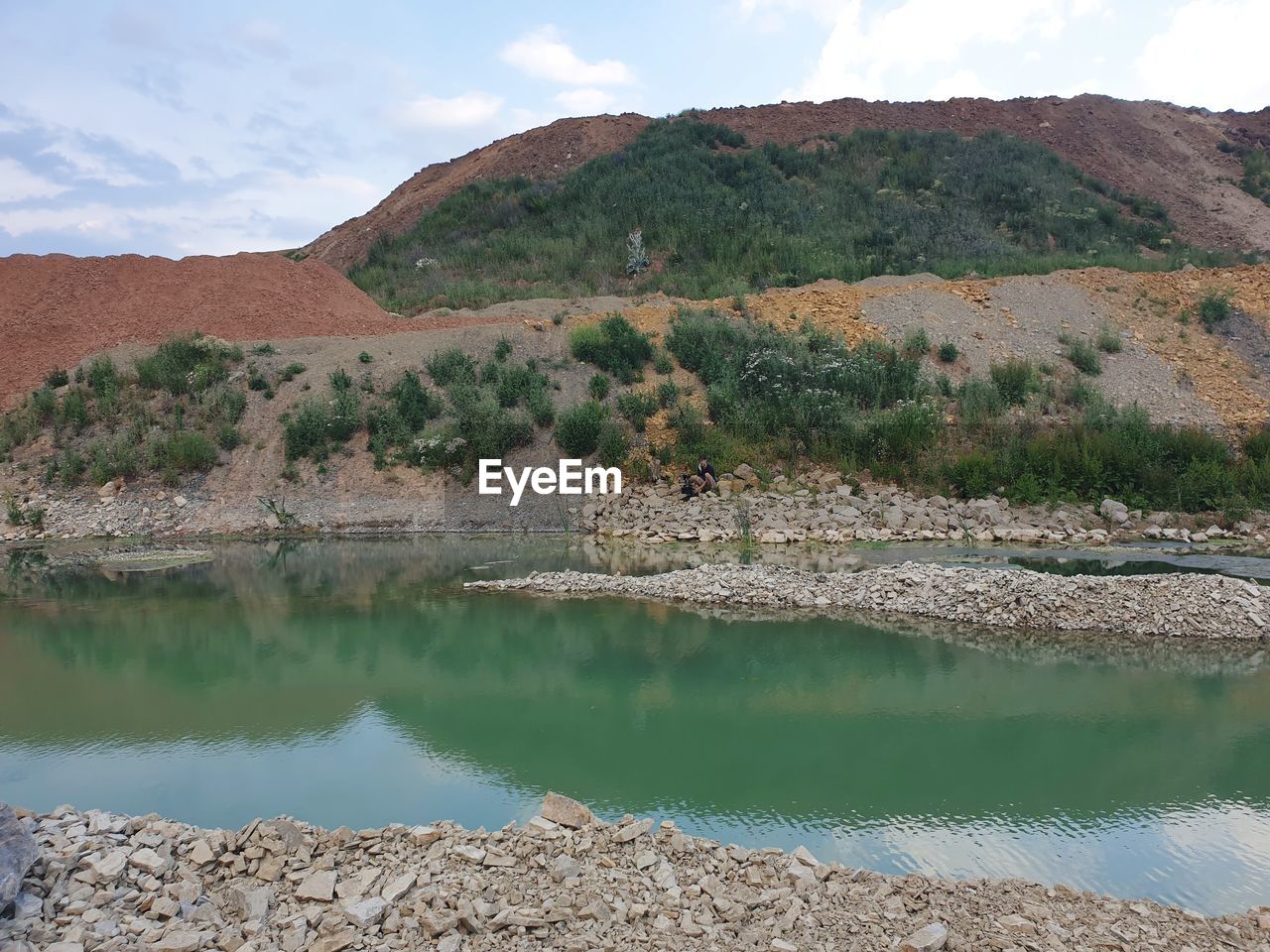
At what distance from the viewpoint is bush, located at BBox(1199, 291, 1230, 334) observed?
26.4 meters

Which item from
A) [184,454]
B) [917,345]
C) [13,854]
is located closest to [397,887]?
[13,854]

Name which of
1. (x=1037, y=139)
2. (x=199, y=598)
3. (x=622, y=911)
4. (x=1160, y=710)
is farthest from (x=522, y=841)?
(x=1037, y=139)

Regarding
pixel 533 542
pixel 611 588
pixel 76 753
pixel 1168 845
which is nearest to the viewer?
pixel 1168 845

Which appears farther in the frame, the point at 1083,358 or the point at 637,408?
the point at 1083,358

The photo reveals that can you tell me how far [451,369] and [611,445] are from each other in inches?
222

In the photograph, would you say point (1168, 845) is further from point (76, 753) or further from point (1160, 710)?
point (76, 753)

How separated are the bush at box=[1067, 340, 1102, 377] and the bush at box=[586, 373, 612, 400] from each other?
13214mm

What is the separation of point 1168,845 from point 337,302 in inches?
1110

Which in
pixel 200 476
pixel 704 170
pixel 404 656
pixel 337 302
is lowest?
pixel 404 656

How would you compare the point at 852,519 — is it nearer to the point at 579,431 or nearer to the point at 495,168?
the point at 579,431

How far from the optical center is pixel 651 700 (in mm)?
9625

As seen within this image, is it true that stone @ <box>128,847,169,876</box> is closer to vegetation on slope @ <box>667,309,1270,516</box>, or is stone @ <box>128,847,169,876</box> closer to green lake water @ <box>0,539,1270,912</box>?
green lake water @ <box>0,539,1270,912</box>

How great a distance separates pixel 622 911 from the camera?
16.3 ft

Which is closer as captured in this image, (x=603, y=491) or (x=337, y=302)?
(x=603, y=491)
